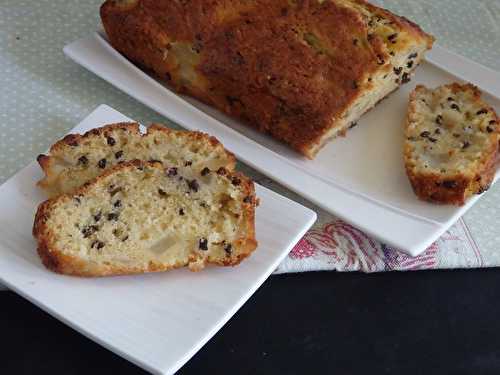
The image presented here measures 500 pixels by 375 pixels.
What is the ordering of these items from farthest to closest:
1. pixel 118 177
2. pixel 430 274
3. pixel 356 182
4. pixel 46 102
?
pixel 46 102, pixel 356 182, pixel 430 274, pixel 118 177

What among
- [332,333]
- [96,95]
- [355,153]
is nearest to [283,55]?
[355,153]

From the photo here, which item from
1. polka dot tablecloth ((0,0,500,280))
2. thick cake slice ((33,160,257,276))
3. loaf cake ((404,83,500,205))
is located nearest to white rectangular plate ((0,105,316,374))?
thick cake slice ((33,160,257,276))

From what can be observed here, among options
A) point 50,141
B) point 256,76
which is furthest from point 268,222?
point 50,141

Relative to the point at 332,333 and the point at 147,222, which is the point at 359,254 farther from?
the point at 147,222

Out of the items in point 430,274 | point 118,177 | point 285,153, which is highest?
point 118,177

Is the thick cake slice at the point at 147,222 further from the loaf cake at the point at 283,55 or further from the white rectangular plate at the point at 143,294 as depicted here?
the loaf cake at the point at 283,55

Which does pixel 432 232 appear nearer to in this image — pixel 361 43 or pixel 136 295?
pixel 361 43

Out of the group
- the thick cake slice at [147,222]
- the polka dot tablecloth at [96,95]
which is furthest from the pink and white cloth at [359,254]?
the thick cake slice at [147,222]
